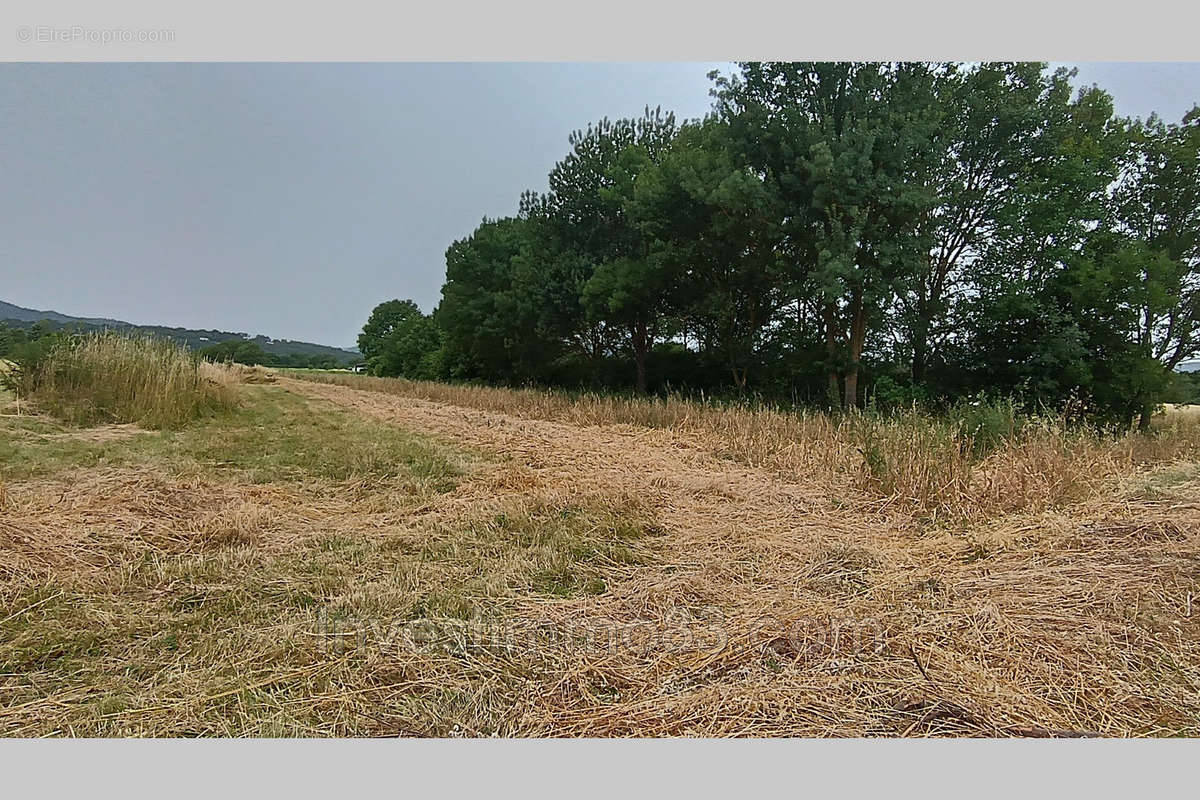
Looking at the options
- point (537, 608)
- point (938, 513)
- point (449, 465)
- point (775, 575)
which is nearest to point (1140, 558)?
point (938, 513)

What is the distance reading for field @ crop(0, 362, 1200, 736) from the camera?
5.41 ft

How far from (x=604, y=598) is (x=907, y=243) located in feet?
32.6

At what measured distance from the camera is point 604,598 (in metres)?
2.41

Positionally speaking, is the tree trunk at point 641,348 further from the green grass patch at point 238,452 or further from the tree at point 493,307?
the green grass patch at point 238,452

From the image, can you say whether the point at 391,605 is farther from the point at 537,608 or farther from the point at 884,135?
the point at 884,135

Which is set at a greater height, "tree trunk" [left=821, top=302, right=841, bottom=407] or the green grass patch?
"tree trunk" [left=821, top=302, right=841, bottom=407]

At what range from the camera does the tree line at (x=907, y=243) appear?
1002cm

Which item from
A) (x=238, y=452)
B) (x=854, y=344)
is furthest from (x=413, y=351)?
(x=238, y=452)

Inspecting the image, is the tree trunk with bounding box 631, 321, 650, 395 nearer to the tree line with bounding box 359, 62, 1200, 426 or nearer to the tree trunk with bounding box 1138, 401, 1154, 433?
the tree line with bounding box 359, 62, 1200, 426

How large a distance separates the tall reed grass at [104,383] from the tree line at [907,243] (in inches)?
375

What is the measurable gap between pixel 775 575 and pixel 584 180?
17.2 meters

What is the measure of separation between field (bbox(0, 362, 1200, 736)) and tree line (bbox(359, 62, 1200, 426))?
21.9 feet

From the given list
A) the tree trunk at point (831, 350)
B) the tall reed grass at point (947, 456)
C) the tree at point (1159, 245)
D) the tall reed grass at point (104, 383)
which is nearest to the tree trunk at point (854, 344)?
the tree trunk at point (831, 350)

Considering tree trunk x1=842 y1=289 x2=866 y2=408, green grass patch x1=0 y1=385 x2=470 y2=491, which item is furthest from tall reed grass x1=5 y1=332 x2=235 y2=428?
tree trunk x1=842 y1=289 x2=866 y2=408
